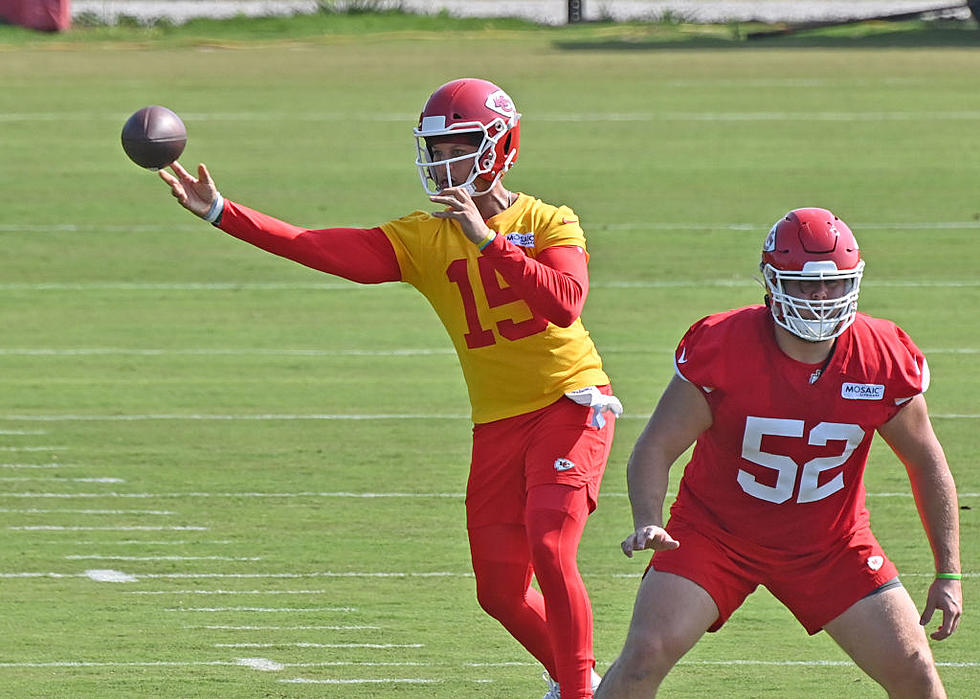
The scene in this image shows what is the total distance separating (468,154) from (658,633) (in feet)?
6.03

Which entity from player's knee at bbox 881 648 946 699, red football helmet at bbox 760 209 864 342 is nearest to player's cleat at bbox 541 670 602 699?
player's knee at bbox 881 648 946 699

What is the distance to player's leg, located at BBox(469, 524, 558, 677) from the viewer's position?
250 inches

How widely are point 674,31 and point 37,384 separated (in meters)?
22.1

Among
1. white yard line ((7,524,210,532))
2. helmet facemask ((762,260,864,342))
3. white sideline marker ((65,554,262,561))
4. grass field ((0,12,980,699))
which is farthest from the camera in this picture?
white yard line ((7,524,210,532))

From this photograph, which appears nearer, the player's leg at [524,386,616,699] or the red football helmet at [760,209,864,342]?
the red football helmet at [760,209,864,342]

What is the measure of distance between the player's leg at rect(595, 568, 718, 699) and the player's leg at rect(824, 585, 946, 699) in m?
0.40

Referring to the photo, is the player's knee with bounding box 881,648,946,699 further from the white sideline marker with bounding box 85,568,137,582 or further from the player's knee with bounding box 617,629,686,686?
the white sideline marker with bounding box 85,568,137,582

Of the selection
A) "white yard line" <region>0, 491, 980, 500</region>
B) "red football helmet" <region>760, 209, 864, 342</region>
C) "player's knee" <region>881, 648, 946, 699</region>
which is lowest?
"white yard line" <region>0, 491, 980, 500</region>

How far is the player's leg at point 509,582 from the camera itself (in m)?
6.35

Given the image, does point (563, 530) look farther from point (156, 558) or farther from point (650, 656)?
point (156, 558)

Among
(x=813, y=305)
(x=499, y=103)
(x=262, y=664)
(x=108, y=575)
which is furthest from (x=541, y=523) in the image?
(x=108, y=575)

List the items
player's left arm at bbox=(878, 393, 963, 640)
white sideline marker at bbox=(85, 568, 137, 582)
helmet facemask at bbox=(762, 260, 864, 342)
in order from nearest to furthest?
helmet facemask at bbox=(762, 260, 864, 342) < player's left arm at bbox=(878, 393, 963, 640) < white sideline marker at bbox=(85, 568, 137, 582)

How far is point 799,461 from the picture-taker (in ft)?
18.5

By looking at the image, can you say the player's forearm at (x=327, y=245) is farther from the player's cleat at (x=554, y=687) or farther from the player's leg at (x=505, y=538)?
the player's cleat at (x=554, y=687)
